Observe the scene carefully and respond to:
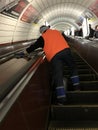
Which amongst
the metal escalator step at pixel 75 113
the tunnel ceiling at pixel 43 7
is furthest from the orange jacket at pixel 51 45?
the tunnel ceiling at pixel 43 7

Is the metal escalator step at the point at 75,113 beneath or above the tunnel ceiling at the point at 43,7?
beneath

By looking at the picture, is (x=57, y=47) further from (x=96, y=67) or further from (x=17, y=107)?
(x=17, y=107)

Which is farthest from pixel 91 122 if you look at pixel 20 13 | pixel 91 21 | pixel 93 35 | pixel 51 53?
pixel 91 21

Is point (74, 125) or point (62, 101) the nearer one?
point (74, 125)

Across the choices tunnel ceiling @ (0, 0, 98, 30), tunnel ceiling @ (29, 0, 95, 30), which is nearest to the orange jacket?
tunnel ceiling @ (0, 0, 98, 30)

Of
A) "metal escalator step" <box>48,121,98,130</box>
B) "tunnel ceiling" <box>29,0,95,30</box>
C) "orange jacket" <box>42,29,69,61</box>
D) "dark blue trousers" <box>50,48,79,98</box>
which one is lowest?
"metal escalator step" <box>48,121,98,130</box>

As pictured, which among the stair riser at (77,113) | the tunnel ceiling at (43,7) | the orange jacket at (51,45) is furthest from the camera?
the tunnel ceiling at (43,7)

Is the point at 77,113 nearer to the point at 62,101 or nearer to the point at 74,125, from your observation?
the point at 74,125

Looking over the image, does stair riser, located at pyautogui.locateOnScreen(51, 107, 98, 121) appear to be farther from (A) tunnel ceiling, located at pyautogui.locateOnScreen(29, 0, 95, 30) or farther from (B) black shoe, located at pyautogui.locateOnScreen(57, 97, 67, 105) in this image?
(A) tunnel ceiling, located at pyautogui.locateOnScreen(29, 0, 95, 30)

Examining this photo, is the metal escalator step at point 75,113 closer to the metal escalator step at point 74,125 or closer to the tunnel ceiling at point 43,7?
the metal escalator step at point 74,125

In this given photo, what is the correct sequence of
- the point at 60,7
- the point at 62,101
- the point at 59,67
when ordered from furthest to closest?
the point at 60,7, the point at 59,67, the point at 62,101

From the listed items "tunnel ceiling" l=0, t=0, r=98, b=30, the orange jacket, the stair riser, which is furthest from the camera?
"tunnel ceiling" l=0, t=0, r=98, b=30

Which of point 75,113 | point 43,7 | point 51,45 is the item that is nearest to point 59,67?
point 51,45

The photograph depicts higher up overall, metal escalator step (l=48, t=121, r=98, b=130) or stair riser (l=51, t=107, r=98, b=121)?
stair riser (l=51, t=107, r=98, b=121)
